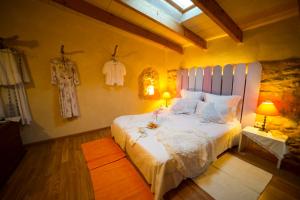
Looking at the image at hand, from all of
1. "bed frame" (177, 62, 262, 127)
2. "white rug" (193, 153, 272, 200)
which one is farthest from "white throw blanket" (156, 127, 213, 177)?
"bed frame" (177, 62, 262, 127)

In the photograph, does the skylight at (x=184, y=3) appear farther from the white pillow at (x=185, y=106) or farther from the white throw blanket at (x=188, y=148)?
the white throw blanket at (x=188, y=148)

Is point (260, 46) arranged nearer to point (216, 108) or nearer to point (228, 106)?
point (228, 106)

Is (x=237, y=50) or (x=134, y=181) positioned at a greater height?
(x=237, y=50)

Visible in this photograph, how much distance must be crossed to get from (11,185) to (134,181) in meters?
1.58

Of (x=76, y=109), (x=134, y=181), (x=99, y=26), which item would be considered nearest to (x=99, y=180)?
(x=134, y=181)

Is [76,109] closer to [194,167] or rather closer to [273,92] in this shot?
[194,167]

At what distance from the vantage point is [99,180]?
1.64 m

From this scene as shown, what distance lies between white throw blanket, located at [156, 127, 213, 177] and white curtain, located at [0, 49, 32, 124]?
8.35 feet

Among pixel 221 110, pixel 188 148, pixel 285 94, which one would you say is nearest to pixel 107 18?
pixel 188 148

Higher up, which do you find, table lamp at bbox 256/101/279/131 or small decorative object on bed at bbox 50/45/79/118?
small decorative object on bed at bbox 50/45/79/118

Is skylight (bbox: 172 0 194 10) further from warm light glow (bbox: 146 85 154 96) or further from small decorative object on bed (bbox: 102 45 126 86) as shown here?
warm light glow (bbox: 146 85 154 96)

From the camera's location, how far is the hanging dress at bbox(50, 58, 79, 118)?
2568 millimetres

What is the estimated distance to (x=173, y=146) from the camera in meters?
1.45

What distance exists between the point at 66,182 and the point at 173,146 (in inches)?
59.2
